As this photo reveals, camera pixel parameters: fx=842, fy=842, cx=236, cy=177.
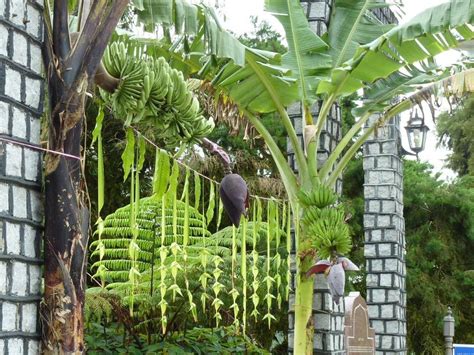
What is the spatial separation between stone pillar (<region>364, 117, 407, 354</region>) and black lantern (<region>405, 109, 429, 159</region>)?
0.95m

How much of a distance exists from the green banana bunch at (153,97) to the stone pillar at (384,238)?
6.63 m

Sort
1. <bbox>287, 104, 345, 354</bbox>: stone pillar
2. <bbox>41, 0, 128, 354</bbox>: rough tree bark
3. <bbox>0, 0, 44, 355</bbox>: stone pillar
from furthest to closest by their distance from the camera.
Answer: <bbox>287, 104, 345, 354</bbox>: stone pillar → <bbox>41, 0, 128, 354</bbox>: rough tree bark → <bbox>0, 0, 44, 355</bbox>: stone pillar

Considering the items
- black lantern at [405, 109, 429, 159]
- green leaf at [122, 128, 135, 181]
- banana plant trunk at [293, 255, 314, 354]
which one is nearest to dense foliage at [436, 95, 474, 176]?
black lantern at [405, 109, 429, 159]

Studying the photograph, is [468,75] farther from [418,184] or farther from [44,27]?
[418,184]

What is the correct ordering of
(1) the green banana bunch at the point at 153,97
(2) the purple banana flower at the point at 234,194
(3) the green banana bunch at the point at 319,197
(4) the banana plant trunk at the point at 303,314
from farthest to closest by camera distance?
1. (4) the banana plant trunk at the point at 303,314
2. (3) the green banana bunch at the point at 319,197
3. (2) the purple banana flower at the point at 234,194
4. (1) the green banana bunch at the point at 153,97

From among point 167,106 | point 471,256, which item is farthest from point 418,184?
point 167,106

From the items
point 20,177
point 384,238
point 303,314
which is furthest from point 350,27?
point 20,177

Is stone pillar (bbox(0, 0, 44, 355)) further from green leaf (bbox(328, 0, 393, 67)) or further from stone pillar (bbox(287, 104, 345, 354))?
green leaf (bbox(328, 0, 393, 67))

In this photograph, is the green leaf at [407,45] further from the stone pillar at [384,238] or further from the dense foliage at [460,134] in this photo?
the dense foliage at [460,134]

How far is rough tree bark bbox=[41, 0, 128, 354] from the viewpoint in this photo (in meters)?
3.00

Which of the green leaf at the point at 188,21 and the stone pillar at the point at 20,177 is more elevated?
the green leaf at the point at 188,21

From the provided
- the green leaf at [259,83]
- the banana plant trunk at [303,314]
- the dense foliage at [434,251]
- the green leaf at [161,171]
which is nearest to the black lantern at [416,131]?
the green leaf at [259,83]

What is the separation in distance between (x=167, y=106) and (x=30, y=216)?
1.09m

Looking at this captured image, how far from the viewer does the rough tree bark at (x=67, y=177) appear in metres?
3.00
